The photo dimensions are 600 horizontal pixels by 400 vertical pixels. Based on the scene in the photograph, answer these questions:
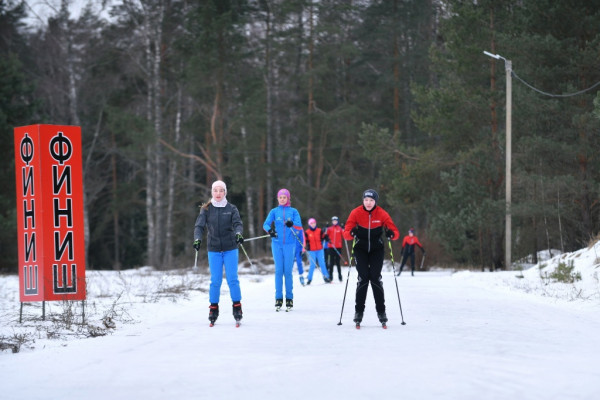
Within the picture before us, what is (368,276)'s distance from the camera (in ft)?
35.4

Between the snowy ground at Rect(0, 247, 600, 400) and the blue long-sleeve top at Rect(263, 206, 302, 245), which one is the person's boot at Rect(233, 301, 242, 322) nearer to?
the snowy ground at Rect(0, 247, 600, 400)

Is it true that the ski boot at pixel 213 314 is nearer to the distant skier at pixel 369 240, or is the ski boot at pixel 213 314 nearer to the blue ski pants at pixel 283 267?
the distant skier at pixel 369 240

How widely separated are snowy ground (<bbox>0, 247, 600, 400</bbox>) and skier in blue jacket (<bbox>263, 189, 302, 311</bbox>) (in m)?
0.53

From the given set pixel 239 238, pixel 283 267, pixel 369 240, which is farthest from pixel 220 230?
pixel 283 267

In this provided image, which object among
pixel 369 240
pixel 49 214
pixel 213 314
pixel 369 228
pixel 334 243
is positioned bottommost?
pixel 213 314

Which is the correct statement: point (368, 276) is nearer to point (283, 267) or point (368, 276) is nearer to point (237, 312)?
point (237, 312)

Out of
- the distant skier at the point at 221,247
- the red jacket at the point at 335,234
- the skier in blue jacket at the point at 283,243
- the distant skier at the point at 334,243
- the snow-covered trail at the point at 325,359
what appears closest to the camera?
the snow-covered trail at the point at 325,359

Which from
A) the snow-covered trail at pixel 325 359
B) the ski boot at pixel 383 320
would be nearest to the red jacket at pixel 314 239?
the snow-covered trail at pixel 325 359

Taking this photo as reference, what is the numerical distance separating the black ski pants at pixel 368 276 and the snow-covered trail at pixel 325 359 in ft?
1.09

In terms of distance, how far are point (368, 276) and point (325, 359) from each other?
3072mm

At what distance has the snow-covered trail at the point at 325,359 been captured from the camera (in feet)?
21.0

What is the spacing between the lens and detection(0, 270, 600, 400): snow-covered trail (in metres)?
6.41

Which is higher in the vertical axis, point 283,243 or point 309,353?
point 283,243

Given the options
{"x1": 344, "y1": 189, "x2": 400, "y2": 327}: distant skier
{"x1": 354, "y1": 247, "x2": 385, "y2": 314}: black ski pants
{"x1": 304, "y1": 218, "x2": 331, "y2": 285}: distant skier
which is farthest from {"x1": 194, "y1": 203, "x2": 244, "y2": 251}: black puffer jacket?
{"x1": 304, "y1": 218, "x2": 331, "y2": 285}: distant skier
